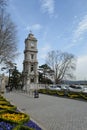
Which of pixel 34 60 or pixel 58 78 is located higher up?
pixel 34 60

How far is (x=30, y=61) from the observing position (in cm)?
7569

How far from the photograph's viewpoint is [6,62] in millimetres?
34594

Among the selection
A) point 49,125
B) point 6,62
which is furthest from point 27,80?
point 49,125

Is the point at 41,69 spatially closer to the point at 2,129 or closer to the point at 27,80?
the point at 27,80

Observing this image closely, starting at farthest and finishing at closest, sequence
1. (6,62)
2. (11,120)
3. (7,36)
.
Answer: (6,62), (7,36), (11,120)

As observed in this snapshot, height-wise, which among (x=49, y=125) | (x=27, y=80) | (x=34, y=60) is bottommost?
(x=49, y=125)

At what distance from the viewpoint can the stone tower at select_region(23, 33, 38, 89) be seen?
7456cm

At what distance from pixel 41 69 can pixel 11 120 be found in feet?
251

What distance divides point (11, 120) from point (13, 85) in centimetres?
6456

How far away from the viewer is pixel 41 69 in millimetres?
85688

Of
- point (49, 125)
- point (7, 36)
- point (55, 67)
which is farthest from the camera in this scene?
point (55, 67)

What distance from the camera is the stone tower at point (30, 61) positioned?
7456 centimetres

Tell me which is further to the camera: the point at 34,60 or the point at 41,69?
the point at 41,69

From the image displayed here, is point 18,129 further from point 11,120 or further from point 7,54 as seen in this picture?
point 7,54
